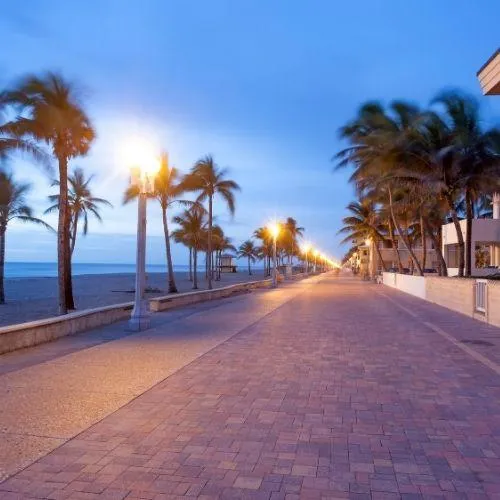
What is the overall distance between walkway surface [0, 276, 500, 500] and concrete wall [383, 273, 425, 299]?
15.3 m

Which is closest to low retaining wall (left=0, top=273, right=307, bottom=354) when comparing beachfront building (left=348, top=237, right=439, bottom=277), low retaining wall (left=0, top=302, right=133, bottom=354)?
low retaining wall (left=0, top=302, right=133, bottom=354)

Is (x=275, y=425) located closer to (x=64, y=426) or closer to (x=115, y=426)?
(x=115, y=426)

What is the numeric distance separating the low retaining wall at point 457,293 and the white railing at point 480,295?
0.36 feet

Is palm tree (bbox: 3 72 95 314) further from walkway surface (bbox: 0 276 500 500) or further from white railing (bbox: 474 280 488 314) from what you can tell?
white railing (bbox: 474 280 488 314)

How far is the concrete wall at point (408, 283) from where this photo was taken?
2535 centimetres

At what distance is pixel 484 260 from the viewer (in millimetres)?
51938

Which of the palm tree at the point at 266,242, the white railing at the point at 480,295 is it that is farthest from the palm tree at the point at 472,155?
the palm tree at the point at 266,242

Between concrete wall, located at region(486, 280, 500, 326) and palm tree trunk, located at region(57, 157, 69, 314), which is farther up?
palm tree trunk, located at region(57, 157, 69, 314)

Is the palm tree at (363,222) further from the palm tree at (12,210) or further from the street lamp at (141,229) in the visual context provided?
the street lamp at (141,229)

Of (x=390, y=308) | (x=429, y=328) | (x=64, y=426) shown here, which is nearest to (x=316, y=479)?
(x=64, y=426)

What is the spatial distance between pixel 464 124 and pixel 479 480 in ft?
74.6

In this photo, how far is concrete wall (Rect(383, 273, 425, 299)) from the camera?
2535 cm

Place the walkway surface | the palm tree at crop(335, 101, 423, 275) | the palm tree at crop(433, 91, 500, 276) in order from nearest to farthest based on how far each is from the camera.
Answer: the walkway surface → the palm tree at crop(433, 91, 500, 276) → the palm tree at crop(335, 101, 423, 275)

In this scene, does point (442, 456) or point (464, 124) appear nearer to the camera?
point (442, 456)
